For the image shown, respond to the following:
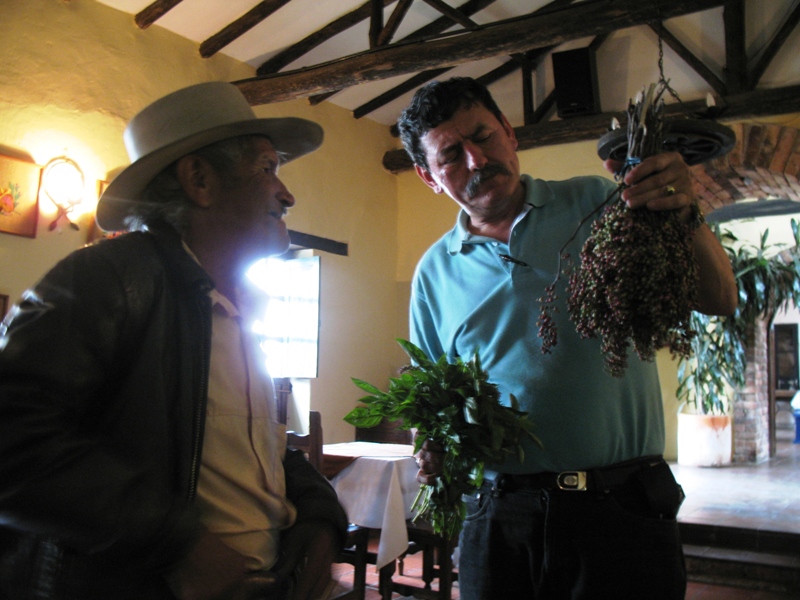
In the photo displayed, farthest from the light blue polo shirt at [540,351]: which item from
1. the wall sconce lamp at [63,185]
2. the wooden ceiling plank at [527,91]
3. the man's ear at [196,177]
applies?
the wooden ceiling plank at [527,91]

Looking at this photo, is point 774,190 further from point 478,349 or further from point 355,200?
point 478,349

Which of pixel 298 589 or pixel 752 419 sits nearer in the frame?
pixel 298 589

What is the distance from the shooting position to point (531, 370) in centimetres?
154

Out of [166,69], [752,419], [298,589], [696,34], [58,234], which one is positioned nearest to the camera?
[298,589]

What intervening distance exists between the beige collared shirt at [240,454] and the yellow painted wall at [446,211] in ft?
20.9

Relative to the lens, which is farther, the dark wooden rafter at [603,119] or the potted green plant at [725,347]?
the potted green plant at [725,347]

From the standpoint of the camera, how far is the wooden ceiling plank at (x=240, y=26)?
5.68 m

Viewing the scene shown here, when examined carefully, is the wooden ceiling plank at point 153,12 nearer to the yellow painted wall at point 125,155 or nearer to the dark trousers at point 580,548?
the yellow painted wall at point 125,155

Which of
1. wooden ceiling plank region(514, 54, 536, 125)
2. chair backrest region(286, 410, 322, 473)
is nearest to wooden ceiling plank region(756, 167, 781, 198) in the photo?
wooden ceiling plank region(514, 54, 536, 125)

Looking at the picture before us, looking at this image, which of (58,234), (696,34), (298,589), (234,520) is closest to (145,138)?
(234,520)

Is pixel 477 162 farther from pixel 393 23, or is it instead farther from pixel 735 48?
pixel 735 48

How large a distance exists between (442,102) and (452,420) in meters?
0.75

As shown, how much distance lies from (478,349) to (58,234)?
401cm

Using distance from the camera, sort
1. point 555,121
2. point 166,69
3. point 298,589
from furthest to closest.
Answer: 1. point 555,121
2. point 166,69
3. point 298,589
